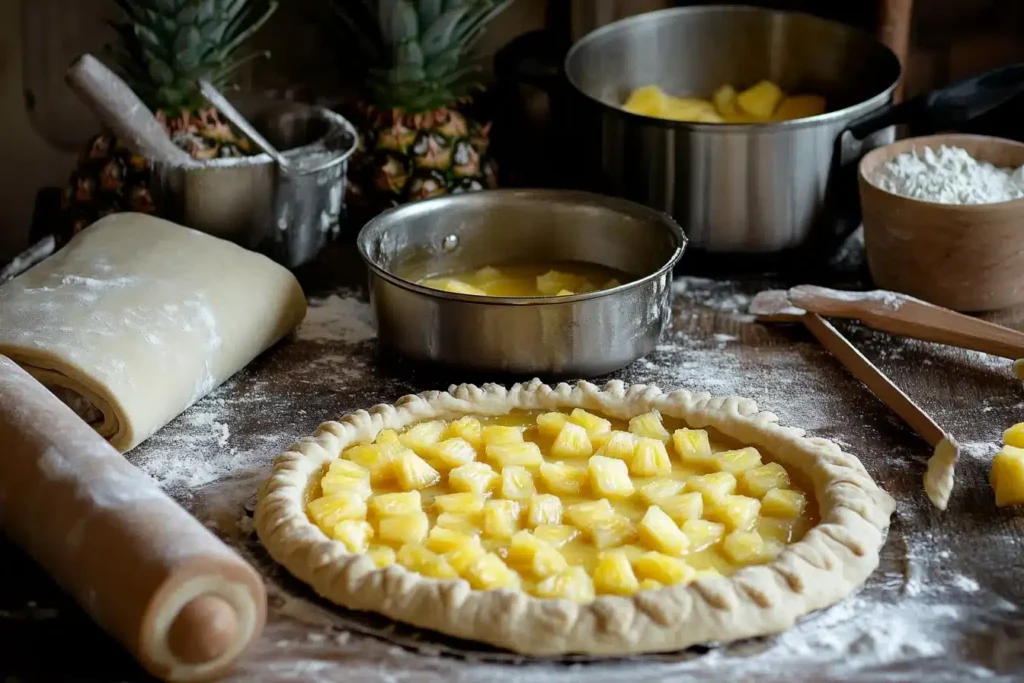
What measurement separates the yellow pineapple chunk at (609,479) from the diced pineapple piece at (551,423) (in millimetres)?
148

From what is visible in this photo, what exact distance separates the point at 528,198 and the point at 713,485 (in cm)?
95

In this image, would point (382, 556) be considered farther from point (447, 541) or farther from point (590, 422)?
point (590, 422)

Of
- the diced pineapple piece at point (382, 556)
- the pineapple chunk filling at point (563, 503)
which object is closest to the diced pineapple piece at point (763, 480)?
the pineapple chunk filling at point (563, 503)

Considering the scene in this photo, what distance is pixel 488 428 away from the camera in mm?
2145

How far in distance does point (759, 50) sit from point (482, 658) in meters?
2.01

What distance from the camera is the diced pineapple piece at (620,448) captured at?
2.07 metres

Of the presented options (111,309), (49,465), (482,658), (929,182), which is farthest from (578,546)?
(929,182)

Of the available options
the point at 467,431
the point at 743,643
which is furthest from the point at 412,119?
the point at 743,643

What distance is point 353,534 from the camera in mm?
1854

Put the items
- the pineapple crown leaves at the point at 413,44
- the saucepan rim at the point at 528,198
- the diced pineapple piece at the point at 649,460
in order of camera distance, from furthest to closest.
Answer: the pineapple crown leaves at the point at 413,44, the saucepan rim at the point at 528,198, the diced pineapple piece at the point at 649,460

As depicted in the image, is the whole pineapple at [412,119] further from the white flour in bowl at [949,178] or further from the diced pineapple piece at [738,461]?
the diced pineapple piece at [738,461]

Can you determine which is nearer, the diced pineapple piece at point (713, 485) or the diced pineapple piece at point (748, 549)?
the diced pineapple piece at point (748, 549)

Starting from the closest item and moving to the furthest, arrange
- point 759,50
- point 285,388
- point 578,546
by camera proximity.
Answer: point 578,546
point 285,388
point 759,50

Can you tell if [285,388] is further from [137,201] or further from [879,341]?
[879,341]
